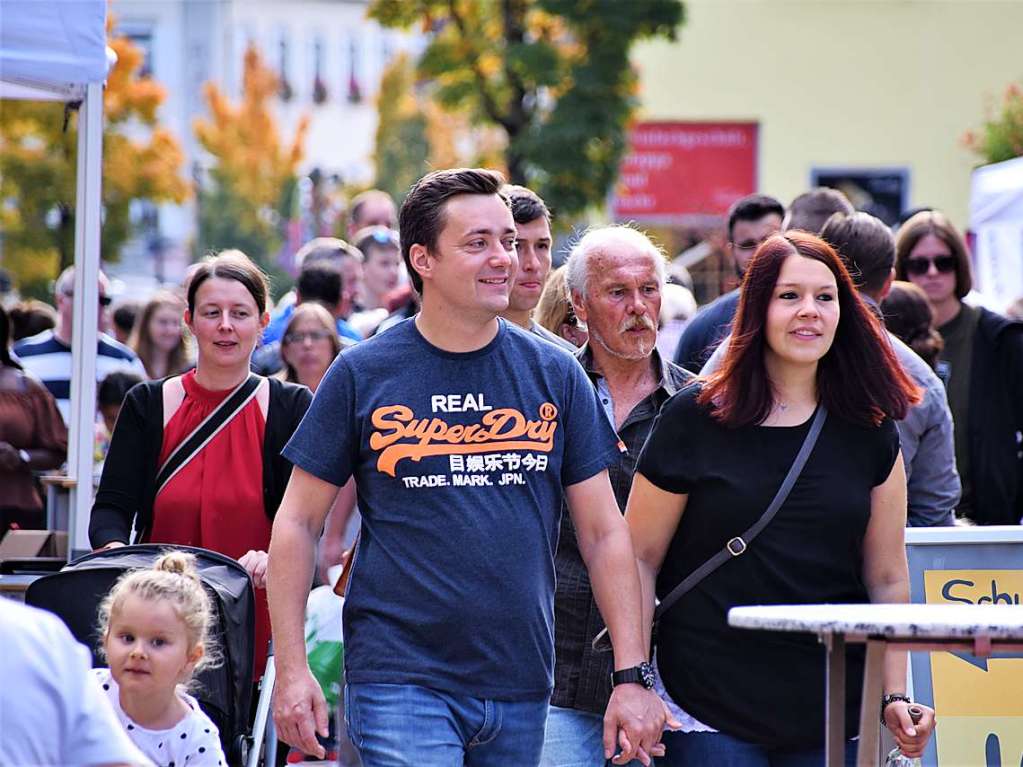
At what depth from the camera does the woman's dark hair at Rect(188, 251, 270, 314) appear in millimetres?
6293

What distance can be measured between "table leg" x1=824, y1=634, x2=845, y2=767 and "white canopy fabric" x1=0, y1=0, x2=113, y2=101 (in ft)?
12.1

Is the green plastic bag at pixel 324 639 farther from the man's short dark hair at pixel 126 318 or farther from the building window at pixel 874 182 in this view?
the building window at pixel 874 182

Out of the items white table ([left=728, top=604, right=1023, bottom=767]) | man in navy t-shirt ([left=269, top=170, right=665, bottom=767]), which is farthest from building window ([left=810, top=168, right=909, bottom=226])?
white table ([left=728, top=604, right=1023, bottom=767])

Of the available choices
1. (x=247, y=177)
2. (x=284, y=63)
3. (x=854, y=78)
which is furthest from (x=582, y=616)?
(x=284, y=63)

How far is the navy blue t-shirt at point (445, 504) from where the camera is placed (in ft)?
14.7

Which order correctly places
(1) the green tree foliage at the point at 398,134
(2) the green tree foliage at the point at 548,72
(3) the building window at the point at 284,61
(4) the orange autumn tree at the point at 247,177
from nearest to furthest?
1. (2) the green tree foliage at the point at 548,72
2. (1) the green tree foliage at the point at 398,134
3. (4) the orange autumn tree at the point at 247,177
4. (3) the building window at the point at 284,61

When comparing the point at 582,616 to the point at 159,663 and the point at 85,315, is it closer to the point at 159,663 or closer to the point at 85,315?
the point at 159,663

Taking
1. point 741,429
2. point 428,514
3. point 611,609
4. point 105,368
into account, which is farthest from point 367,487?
point 105,368

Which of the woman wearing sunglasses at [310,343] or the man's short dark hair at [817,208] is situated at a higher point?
the man's short dark hair at [817,208]

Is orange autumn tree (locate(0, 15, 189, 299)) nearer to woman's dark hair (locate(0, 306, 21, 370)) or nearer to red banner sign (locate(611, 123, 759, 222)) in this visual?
red banner sign (locate(611, 123, 759, 222))

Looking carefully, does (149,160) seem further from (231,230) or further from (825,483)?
(825,483)

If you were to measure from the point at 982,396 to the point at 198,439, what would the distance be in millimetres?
3673

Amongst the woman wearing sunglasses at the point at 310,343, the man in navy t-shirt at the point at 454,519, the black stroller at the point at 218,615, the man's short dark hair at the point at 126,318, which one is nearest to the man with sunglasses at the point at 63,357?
the woman wearing sunglasses at the point at 310,343

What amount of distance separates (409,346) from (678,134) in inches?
1167
